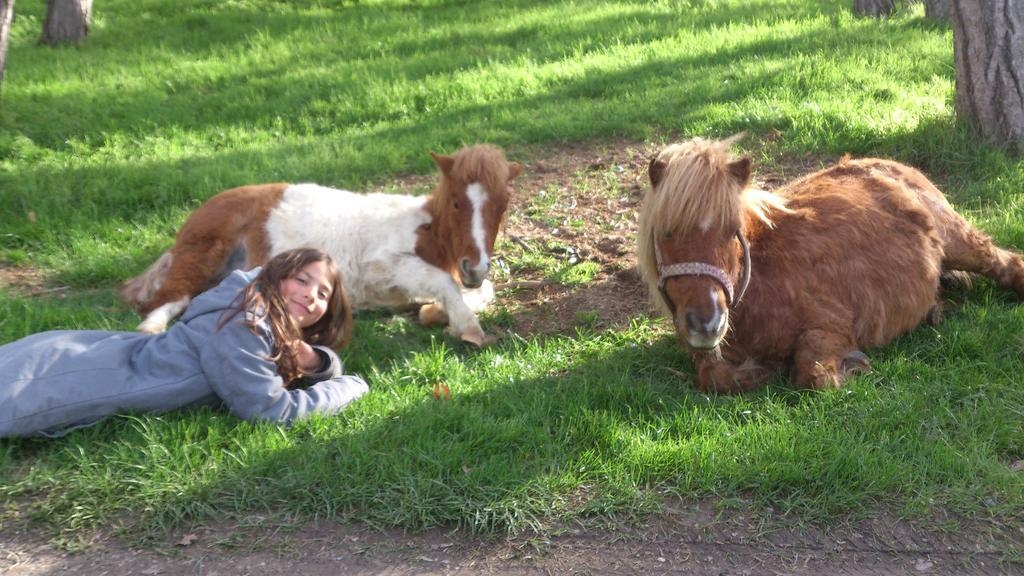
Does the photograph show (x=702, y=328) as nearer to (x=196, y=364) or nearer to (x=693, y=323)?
(x=693, y=323)

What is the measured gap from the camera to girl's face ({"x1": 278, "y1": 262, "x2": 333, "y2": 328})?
14.9 ft

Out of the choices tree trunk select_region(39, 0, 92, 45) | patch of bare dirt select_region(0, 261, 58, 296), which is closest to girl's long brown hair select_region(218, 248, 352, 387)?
patch of bare dirt select_region(0, 261, 58, 296)

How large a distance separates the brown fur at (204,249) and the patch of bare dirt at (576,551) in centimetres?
245

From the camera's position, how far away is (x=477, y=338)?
5.52 metres

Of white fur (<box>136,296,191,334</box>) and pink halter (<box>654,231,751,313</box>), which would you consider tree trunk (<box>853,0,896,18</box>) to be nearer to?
pink halter (<box>654,231,751,313</box>)

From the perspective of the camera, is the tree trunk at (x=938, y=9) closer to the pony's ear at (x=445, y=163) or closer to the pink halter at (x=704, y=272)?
the pony's ear at (x=445, y=163)

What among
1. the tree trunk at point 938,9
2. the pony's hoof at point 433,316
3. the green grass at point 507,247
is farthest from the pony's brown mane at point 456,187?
the tree trunk at point 938,9

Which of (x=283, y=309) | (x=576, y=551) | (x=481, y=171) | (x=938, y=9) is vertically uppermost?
(x=938, y=9)

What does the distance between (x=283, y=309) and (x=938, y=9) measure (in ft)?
35.8

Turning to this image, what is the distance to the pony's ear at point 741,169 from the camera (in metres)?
4.49

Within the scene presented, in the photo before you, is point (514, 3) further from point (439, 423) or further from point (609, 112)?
point (439, 423)

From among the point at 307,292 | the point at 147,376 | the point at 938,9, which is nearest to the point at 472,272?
the point at 307,292

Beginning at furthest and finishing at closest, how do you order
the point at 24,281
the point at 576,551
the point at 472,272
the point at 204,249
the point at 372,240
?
Answer: the point at 24,281 < the point at 372,240 < the point at 204,249 < the point at 472,272 < the point at 576,551

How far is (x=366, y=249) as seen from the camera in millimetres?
6273
